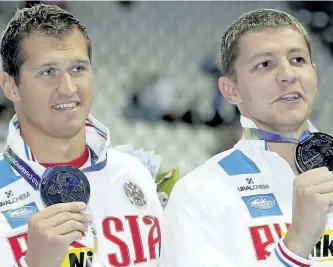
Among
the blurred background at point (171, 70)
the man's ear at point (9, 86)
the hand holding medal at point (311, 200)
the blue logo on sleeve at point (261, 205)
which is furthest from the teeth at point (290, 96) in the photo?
the blurred background at point (171, 70)

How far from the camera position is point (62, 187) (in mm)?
2201

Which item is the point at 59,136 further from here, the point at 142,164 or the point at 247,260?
the point at 247,260

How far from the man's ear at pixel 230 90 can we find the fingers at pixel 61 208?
0.80 metres

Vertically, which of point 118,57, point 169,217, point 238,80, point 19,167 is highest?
point 118,57

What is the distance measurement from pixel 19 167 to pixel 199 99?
4.35 meters

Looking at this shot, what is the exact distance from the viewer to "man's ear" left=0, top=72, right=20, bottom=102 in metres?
2.61

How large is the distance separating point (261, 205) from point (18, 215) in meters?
0.82

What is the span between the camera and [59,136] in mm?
2574

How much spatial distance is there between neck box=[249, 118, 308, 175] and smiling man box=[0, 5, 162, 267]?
49 cm

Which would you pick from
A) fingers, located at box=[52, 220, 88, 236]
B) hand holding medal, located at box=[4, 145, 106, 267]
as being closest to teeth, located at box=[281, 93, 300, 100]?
hand holding medal, located at box=[4, 145, 106, 267]

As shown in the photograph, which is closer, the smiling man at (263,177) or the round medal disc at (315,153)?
the smiling man at (263,177)

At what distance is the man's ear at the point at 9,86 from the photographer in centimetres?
261

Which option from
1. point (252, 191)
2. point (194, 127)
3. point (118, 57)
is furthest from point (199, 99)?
point (252, 191)

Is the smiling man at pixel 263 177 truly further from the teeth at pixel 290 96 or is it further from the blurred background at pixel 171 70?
the blurred background at pixel 171 70
